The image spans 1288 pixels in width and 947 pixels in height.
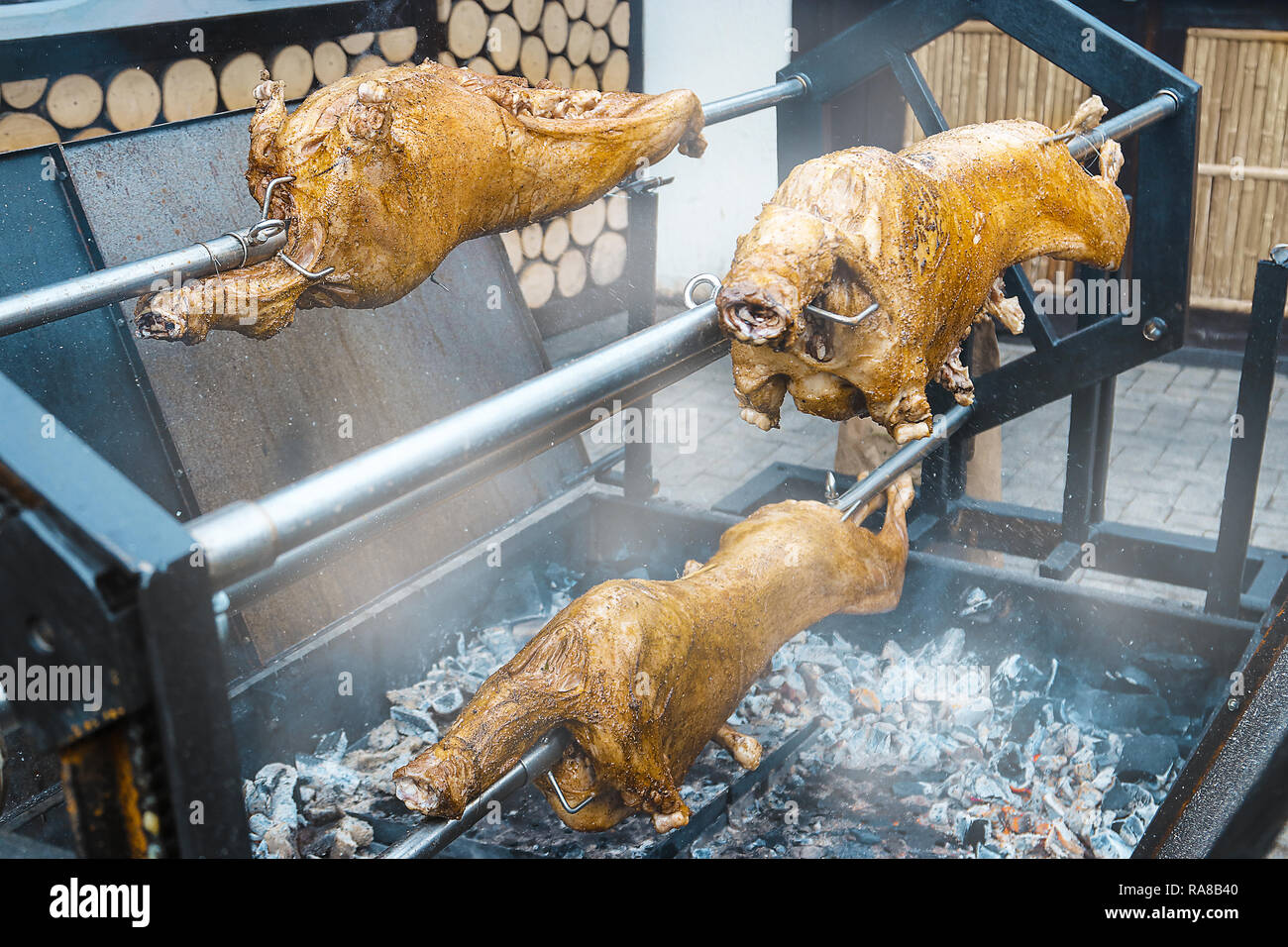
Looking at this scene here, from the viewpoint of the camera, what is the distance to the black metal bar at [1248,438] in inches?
99.2

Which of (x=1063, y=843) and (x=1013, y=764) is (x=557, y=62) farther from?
(x=1063, y=843)

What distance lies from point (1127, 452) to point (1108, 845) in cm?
320

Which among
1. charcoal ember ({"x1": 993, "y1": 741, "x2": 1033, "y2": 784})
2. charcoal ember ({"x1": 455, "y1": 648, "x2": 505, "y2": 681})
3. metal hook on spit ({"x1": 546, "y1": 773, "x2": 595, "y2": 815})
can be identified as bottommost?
charcoal ember ({"x1": 993, "y1": 741, "x2": 1033, "y2": 784})

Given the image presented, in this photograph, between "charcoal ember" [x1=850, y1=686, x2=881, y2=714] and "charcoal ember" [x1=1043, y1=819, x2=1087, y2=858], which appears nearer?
"charcoal ember" [x1=1043, y1=819, x2=1087, y2=858]

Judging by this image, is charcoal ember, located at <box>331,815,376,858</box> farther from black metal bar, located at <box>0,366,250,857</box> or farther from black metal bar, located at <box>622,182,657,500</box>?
black metal bar, located at <box>0,366,250,857</box>

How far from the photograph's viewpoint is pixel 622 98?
2.37 metres

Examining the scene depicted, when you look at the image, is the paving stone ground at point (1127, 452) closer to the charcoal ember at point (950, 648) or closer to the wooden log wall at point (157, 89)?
the charcoal ember at point (950, 648)

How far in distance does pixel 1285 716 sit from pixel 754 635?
3.93 feet

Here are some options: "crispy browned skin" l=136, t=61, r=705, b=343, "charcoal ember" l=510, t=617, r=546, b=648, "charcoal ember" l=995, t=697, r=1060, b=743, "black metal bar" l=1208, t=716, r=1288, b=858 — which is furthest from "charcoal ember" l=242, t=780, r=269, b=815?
"black metal bar" l=1208, t=716, r=1288, b=858

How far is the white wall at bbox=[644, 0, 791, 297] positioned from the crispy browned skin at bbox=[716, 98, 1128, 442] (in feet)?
13.7

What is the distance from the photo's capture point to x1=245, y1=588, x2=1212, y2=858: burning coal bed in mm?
2311

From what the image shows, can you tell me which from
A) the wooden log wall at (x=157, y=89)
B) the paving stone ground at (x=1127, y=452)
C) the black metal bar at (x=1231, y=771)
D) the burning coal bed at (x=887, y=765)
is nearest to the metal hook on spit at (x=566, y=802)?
the burning coal bed at (x=887, y=765)
